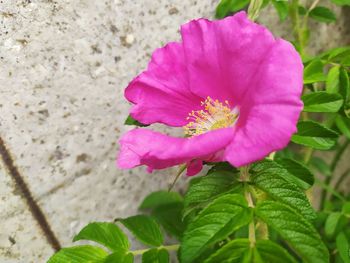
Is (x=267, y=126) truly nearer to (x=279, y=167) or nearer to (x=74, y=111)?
(x=279, y=167)

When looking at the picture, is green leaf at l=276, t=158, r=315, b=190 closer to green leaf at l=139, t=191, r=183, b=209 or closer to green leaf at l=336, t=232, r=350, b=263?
green leaf at l=336, t=232, r=350, b=263

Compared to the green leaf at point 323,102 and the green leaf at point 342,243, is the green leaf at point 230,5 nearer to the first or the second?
the green leaf at point 323,102

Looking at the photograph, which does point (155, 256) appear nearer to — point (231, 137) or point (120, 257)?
point (120, 257)

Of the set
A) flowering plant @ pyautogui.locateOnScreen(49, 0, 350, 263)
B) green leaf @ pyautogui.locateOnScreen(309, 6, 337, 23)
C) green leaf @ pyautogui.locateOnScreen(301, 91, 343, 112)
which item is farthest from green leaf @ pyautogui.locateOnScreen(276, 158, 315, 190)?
green leaf @ pyautogui.locateOnScreen(309, 6, 337, 23)

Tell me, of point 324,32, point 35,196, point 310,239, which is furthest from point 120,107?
point 324,32

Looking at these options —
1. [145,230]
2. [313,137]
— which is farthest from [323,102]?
[145,230]

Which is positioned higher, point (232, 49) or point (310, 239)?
point (232, 49)
